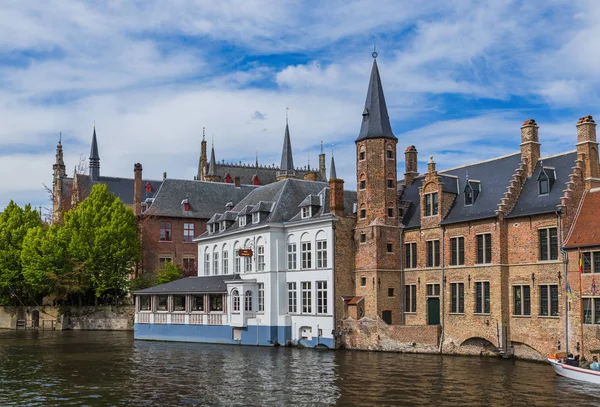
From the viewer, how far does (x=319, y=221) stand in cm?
4925

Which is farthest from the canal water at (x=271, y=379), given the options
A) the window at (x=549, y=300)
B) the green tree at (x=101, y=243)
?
the green tree at (x=101, y=243)

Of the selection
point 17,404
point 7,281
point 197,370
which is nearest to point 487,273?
point 197,370

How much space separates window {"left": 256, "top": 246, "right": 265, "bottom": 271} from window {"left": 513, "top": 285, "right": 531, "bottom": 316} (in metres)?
18.5

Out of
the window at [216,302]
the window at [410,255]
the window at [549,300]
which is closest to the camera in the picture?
the window at [549,300]

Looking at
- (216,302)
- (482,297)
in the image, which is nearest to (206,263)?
(216,302)

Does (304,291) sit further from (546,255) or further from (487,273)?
(546,255)

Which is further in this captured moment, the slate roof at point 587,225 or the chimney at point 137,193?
the chimney at point 137,193

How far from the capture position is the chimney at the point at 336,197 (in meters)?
49.1

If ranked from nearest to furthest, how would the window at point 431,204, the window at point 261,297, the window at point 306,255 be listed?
the window at point 431,204, the window at point 306,255, the window at point 261,297

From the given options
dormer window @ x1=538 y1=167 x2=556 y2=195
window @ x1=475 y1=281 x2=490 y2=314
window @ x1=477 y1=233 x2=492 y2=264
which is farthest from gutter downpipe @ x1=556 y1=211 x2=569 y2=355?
window @ x1=475 y1=281 x2=490 y2=314

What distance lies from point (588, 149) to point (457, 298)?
11291mm

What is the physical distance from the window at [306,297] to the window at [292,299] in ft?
2.42

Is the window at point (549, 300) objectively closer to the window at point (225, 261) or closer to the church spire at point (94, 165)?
the window at point (225, 261)

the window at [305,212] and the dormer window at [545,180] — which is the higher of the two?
the dormer window at [545,180]
